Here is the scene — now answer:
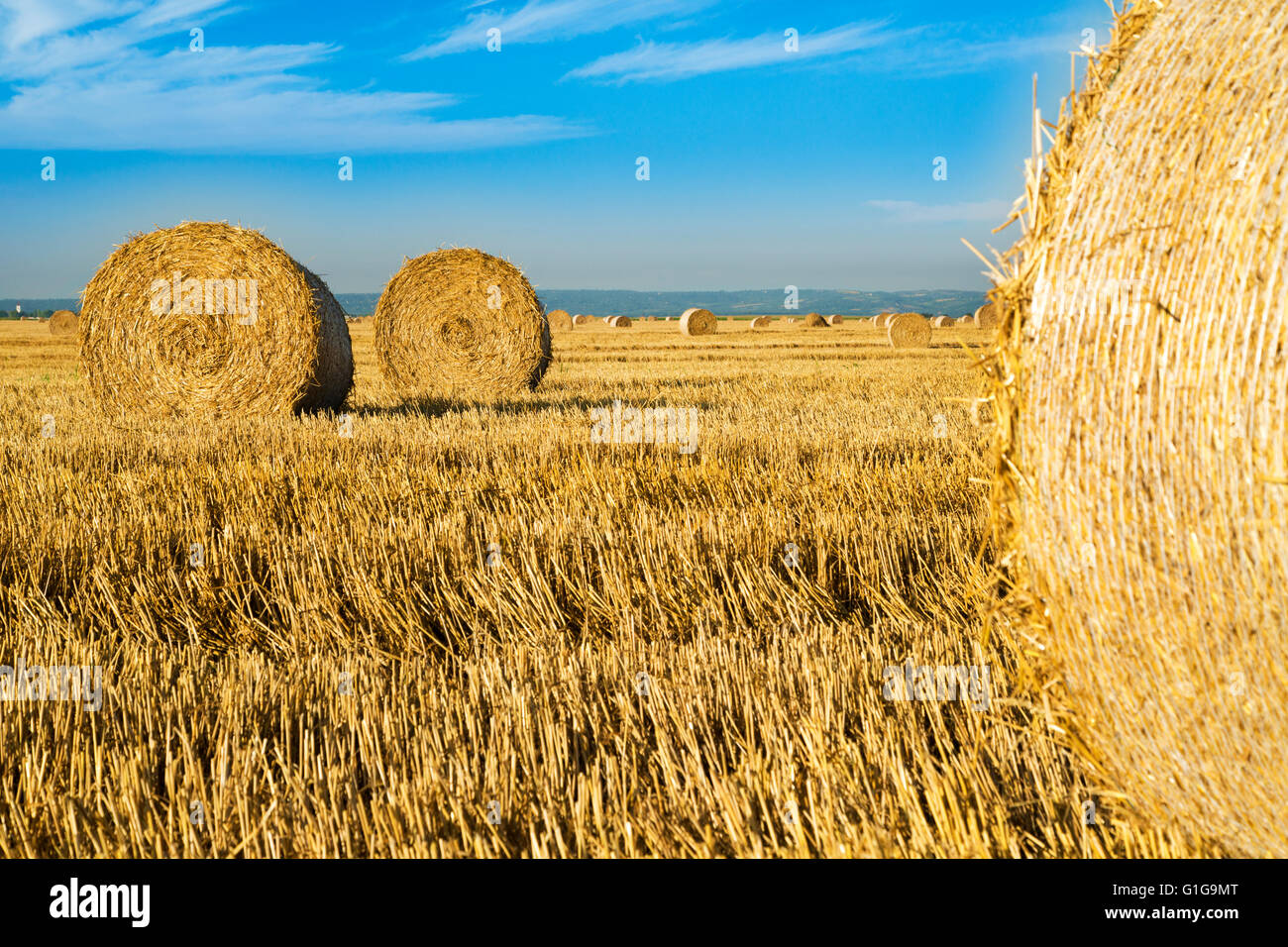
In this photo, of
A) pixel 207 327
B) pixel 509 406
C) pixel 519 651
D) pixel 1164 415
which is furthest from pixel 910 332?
pixel 1164 415

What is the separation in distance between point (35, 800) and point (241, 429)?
21.6 feet

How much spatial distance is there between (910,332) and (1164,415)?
2632 centimetres

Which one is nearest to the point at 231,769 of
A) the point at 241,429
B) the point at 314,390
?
the point at 241,429

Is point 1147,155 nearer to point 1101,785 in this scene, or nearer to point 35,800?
point 1101,785

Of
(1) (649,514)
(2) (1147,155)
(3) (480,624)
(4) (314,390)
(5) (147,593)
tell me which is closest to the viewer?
(2) (1147,155)

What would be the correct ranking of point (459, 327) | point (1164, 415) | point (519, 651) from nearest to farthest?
point (1164, 415)
point (519, 651)
point (459, 327)

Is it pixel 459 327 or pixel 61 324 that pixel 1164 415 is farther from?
pixel 61 324

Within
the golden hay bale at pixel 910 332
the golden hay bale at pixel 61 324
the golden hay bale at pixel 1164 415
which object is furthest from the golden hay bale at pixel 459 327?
the golden hay bale at pixel 61 324

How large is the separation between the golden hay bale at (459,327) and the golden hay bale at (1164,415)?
1111cm

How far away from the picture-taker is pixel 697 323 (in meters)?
34.7

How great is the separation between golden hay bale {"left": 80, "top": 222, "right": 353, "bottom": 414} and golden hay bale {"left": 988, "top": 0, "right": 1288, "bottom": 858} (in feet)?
29.8

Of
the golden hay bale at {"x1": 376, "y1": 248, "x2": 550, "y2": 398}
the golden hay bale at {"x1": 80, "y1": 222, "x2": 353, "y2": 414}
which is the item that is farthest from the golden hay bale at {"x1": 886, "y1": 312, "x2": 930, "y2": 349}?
the golden hay bale at {"x1": 80, "y1": 222, "x2": 353, "y2": 414}

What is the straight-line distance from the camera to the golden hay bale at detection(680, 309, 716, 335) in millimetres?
34500
